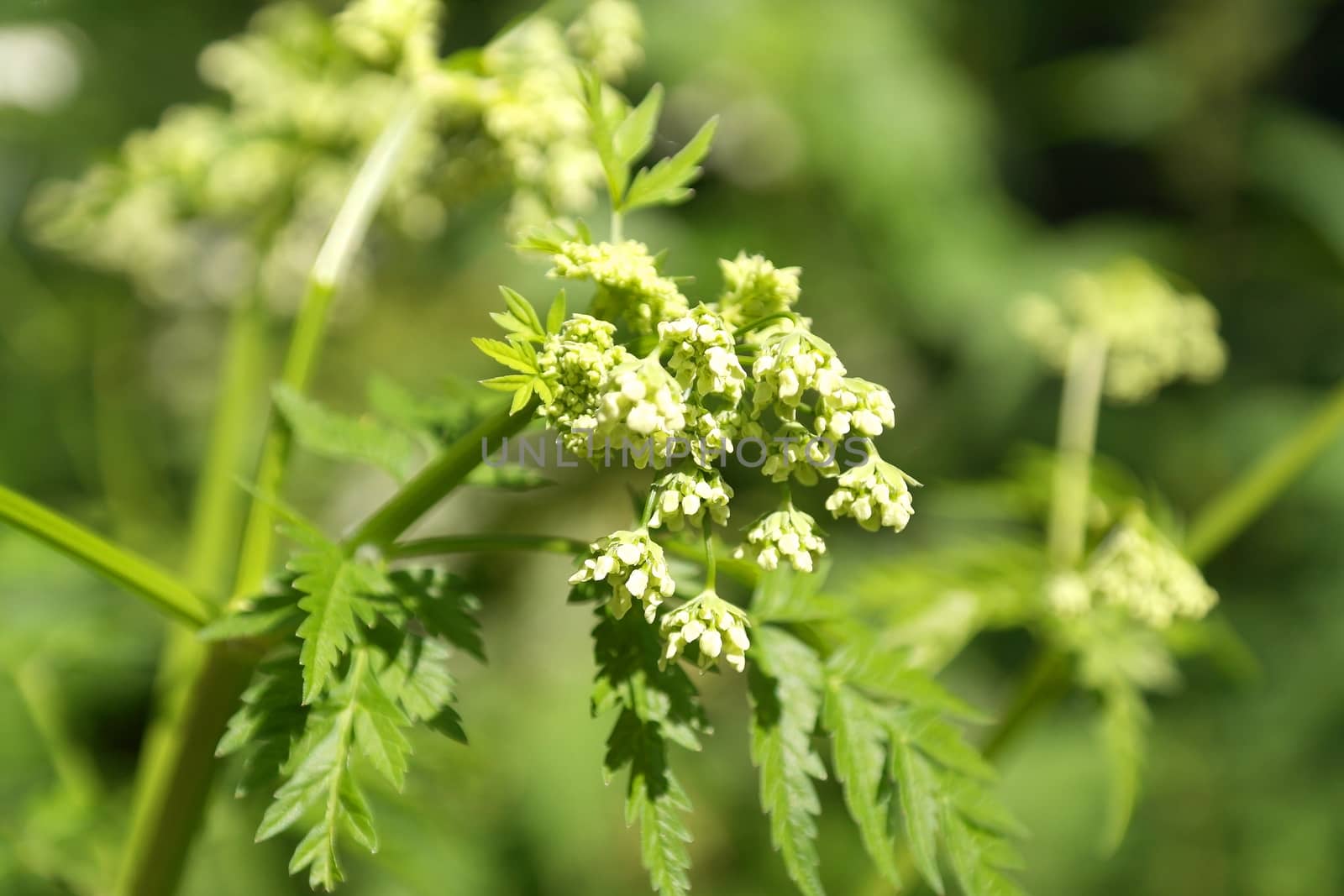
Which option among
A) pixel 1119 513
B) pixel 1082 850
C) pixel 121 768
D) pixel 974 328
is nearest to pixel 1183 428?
pixel 974 328

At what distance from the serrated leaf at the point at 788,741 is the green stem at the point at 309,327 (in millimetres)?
587

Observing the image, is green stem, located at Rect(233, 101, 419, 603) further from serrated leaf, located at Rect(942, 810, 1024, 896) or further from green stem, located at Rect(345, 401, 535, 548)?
serrated leaf, located at Rect(942, 810, 1024, 896)

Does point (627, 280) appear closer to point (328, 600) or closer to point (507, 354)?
point (507, 354)

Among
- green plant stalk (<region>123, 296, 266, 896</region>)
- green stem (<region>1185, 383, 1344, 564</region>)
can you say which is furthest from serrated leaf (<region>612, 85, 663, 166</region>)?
green stem (<region>1185, 383, 1344, 564</region>)

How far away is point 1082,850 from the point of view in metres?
4.39

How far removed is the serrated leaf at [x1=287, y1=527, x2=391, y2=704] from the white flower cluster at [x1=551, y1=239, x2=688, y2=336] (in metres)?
0.36

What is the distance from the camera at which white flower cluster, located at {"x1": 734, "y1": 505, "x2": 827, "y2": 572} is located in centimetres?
101

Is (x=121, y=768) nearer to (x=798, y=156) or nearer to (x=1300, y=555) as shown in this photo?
(x=798, y=156)

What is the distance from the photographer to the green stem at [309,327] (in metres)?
1.34

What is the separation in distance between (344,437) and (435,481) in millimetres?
239

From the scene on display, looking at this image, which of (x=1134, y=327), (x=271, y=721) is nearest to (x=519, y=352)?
(x=271, y=721)

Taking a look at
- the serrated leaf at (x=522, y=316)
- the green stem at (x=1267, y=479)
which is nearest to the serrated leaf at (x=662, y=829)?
the serrated leaf at (x=522, y=316)

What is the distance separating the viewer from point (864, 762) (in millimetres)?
1146

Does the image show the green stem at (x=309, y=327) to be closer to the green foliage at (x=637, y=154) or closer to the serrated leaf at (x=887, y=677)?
the green foliage at (x=637, y=154)
